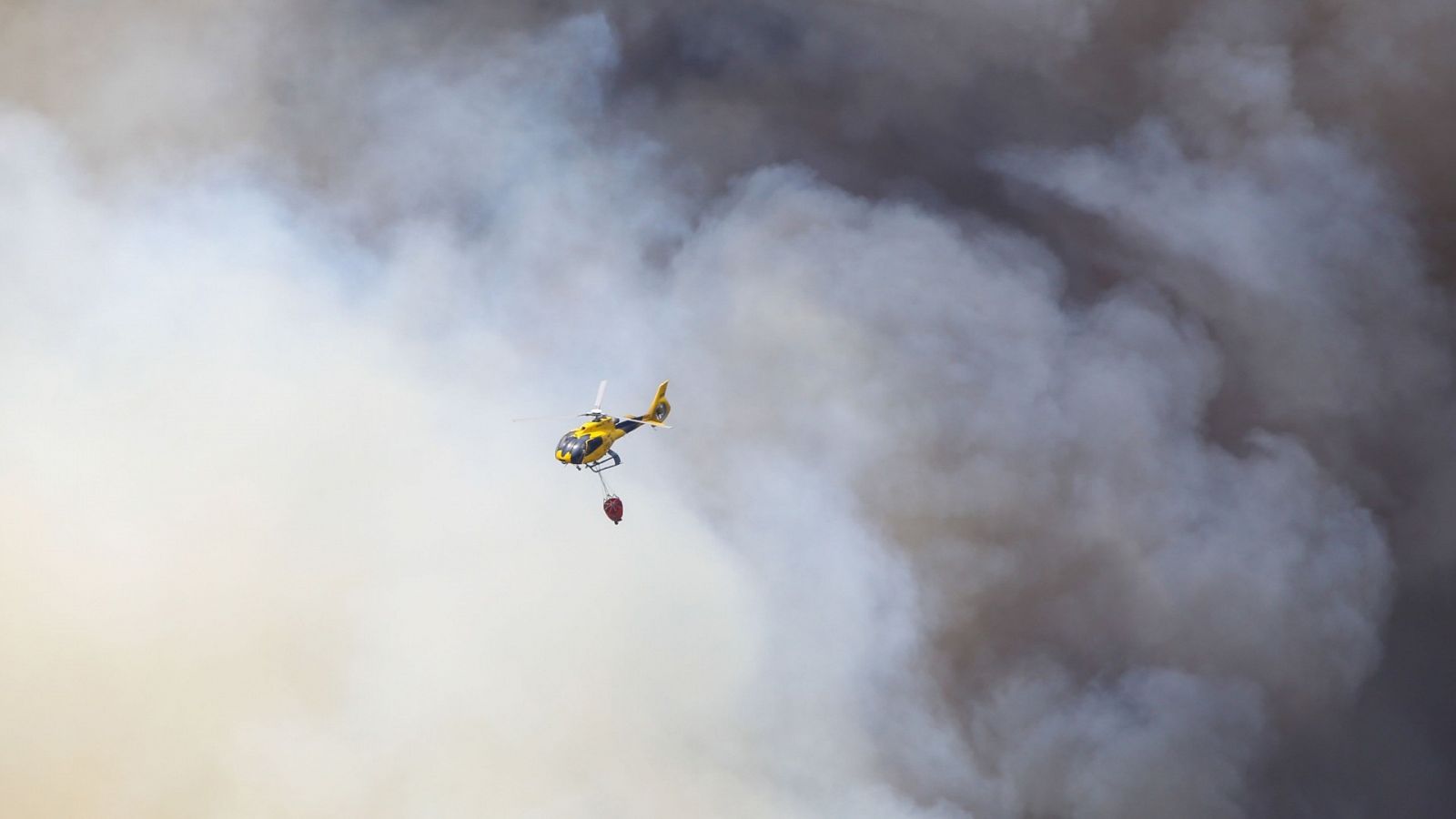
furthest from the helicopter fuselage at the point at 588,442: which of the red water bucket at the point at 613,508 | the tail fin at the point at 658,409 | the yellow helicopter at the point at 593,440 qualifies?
the tail fin at the point at 658,409

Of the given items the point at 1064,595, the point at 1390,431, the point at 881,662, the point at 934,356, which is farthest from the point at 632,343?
the point at 1390,431

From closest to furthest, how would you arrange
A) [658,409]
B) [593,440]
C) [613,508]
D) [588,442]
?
[588,442] < [593,440] < [613,508] < [658,409]

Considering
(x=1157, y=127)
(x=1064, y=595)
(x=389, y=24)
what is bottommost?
(x=1064, y=595)

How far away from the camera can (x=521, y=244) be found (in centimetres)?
4588

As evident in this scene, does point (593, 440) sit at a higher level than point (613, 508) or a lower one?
higher

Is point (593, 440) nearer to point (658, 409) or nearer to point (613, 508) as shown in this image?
point (613, 508)

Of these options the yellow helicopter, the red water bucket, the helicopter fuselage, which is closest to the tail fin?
the yellow helicopter

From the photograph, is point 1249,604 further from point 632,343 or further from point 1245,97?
point 632,343

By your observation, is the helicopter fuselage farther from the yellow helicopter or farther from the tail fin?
the tail fin

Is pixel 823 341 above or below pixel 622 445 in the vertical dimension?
above

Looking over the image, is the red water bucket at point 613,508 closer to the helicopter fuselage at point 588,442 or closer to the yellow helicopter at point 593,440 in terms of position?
the yellow helicopter at point 593,440

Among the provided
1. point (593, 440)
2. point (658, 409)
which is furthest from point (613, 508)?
point (658, 409)

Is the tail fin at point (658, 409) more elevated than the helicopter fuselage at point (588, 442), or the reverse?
the tail fin at point (658, 409)

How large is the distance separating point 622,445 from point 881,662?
33.3 ft
